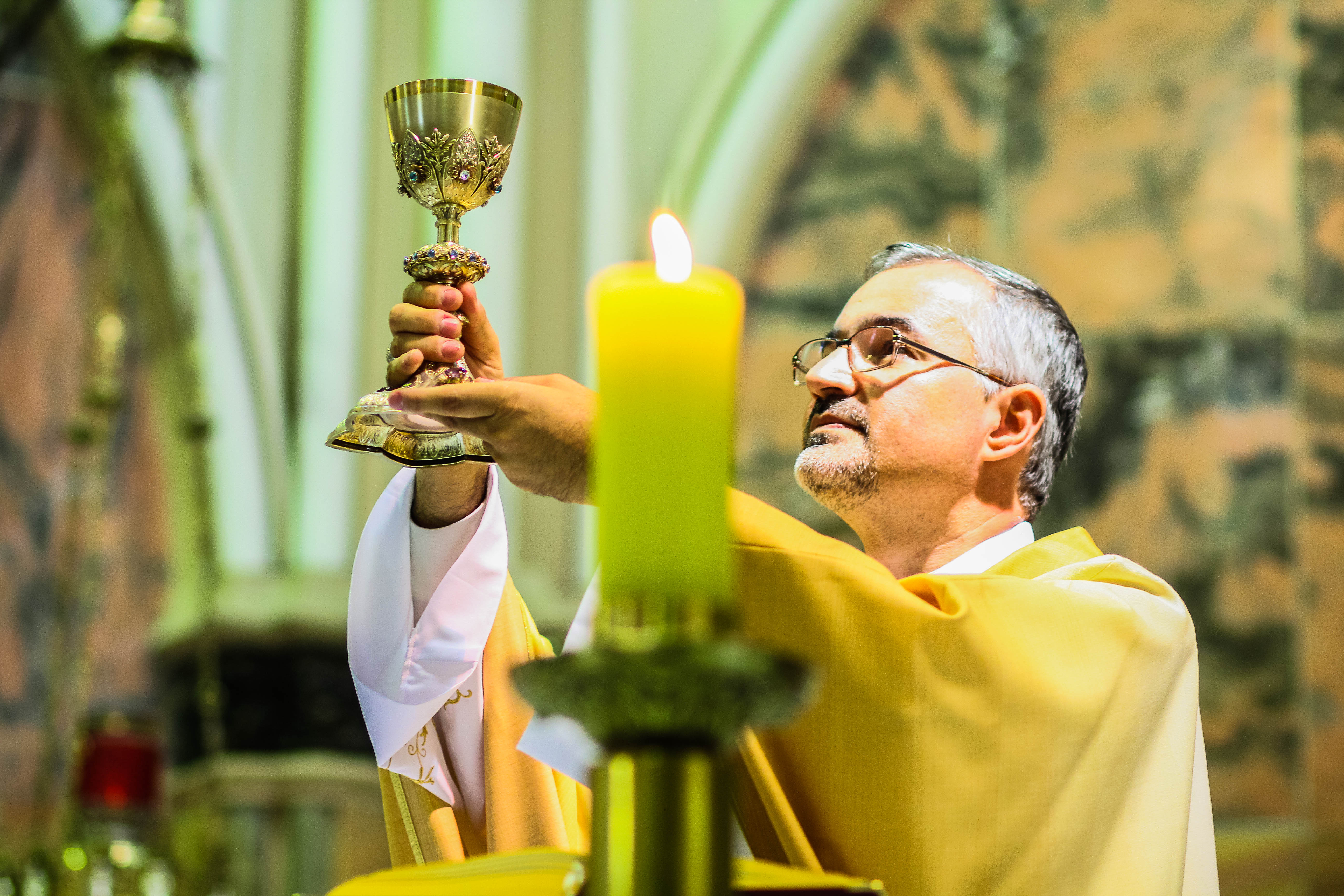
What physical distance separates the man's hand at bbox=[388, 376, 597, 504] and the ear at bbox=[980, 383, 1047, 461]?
139cm

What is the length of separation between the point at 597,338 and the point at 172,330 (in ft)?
15.7

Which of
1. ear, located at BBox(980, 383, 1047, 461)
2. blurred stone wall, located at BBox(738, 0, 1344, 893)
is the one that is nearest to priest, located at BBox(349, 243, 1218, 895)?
ear, located at BBox(980, 383, 1047, 461)

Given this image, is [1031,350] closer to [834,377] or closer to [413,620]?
[834,377]

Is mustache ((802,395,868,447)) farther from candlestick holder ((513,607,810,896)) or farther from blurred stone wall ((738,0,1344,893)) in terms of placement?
blurred stone wall ((738,0,1344,893))

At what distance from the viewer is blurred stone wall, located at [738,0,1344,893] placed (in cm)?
470

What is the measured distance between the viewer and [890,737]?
62.5 inches

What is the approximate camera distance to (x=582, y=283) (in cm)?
511

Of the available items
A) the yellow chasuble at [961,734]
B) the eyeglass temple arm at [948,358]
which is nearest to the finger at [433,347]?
the yellow chasuble at [961,734]

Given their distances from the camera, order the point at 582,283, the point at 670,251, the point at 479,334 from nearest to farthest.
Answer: the point at 670,251
the point at 479,334
the point at 582,283

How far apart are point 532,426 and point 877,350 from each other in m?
1.28

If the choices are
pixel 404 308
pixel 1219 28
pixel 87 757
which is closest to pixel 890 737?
pixel 404 308

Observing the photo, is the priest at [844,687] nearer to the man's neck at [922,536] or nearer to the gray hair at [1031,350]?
the man's neck at [922,536]

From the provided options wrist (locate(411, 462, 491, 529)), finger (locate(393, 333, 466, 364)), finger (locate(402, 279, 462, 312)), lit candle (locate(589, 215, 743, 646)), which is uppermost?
finger (locate(402, 279, 462, 312))

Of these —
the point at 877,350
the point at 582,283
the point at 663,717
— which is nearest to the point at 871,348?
the point at 877,350
